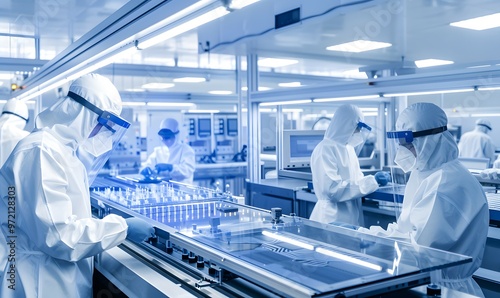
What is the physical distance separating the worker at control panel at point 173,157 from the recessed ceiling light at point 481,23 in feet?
11.3

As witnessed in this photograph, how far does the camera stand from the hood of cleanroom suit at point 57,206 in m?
1.73

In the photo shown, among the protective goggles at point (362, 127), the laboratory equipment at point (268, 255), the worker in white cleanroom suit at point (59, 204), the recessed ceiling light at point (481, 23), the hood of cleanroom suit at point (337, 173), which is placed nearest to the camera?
the laboratory equipment at point (268, 255)

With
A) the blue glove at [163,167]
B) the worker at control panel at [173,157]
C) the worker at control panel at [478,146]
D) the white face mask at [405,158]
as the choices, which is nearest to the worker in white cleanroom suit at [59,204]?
the white face mask at [405,158]

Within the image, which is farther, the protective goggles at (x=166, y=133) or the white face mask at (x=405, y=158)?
the protective goggles at (x=166, y=133)

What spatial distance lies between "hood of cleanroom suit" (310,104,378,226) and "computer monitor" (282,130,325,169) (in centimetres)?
132

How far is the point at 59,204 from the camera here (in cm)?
173

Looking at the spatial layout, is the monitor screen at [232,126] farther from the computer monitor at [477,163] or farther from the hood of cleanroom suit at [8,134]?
the computer monitor at [477,163]

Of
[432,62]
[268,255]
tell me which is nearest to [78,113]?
[268,255]

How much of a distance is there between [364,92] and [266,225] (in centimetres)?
179

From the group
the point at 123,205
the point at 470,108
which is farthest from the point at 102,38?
the point at 470,108

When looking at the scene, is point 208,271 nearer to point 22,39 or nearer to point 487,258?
point 487,258

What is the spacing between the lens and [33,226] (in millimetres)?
1750

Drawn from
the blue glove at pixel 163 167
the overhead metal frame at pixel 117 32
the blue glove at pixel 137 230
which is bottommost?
the blue glove at pixel 137 230

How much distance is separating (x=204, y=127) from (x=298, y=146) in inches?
124
